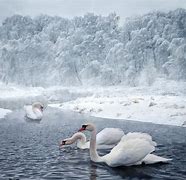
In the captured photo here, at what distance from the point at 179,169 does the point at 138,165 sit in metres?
0.70

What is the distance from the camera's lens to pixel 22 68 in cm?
2203

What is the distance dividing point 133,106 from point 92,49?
6.87 m

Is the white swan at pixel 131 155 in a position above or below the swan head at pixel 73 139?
below

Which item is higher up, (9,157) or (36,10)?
(36,10)

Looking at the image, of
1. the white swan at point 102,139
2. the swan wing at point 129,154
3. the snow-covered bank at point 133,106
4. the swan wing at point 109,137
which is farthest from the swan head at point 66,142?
the snow-covered bank at point 133,106

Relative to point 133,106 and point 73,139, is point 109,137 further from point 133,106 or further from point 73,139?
point 133,106

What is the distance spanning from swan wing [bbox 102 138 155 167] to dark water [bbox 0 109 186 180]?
11 cm

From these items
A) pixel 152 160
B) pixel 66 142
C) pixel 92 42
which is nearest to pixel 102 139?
pixel 66 142

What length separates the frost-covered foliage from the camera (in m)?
17.7

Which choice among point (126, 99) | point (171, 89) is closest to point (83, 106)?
point (126, 99)

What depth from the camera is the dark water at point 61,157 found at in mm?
6059

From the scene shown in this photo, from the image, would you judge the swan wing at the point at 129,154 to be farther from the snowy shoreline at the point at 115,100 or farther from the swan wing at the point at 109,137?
the snowy shoreline at the point at 115,100

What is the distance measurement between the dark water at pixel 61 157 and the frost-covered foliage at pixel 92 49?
7.03 meters

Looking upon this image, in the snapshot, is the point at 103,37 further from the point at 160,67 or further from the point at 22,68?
the point at 22,68
